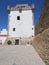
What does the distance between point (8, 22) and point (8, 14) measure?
1931mm

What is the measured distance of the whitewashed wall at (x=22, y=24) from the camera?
34.1m

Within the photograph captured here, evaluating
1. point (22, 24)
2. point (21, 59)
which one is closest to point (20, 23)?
point (22, 24)

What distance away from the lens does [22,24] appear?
34156 mm

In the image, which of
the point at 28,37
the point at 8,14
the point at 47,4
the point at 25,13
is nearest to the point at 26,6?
the point at 25,13

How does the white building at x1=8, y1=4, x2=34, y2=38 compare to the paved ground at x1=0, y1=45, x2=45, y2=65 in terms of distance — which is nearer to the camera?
the paved ground at x1=0, y1=45, x2=45, y2=65

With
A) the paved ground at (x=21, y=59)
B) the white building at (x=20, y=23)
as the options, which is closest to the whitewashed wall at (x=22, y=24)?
the white building at (x=20, y=23)

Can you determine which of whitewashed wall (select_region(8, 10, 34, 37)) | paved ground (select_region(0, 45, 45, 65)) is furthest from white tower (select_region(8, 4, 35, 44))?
paved ground (select_region(0, 45, 45, 65))

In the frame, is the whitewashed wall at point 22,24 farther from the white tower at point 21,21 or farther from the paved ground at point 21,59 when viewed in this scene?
the paved ground at point 21,59

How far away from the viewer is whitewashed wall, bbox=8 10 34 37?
34062 millimetres

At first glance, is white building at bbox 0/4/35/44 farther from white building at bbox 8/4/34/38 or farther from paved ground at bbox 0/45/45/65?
paved ground at bbox 0/45/45/65

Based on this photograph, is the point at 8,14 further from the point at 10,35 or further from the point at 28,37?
the point at 28,37

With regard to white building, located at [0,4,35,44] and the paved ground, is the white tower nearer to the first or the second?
white building, located at [0,4,35,44]

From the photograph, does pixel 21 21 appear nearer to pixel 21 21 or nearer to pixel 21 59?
pixel 21 21

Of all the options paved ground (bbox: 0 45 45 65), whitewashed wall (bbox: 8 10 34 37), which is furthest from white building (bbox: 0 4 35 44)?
paved ground (bbox: 0 45 45 65)
